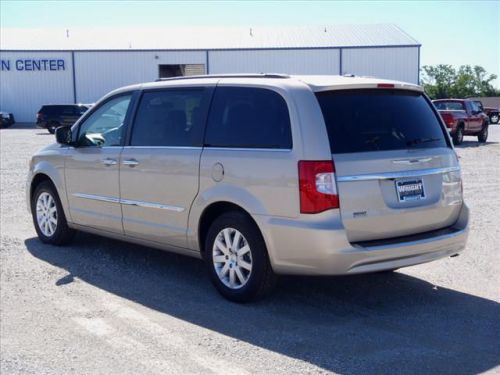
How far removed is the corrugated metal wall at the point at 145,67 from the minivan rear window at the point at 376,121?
40568 mm

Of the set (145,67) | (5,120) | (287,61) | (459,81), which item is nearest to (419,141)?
(287,61)

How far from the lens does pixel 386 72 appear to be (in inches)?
1826

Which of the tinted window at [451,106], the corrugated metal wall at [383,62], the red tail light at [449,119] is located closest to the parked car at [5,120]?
the corrugated metal wall at [383,62]

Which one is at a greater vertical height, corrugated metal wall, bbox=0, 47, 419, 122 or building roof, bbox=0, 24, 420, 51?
building roof, bbox=0, 24, 420, 51

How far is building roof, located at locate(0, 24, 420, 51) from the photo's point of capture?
47.5 metres

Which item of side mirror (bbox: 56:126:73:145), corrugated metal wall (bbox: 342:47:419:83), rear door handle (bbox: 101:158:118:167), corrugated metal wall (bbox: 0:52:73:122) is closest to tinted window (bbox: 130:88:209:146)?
rear door handle (bbox: 101:158:118:167)

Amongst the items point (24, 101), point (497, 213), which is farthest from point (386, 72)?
point (497, 213)

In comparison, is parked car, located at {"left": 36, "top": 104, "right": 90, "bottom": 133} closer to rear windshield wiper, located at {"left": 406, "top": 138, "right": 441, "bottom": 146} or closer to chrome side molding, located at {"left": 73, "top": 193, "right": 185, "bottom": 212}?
chrome side molding, located at {"left": 73, "top": 193, "right": 185, "bottom": 212}

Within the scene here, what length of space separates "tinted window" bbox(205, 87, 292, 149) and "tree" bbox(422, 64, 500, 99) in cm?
7932

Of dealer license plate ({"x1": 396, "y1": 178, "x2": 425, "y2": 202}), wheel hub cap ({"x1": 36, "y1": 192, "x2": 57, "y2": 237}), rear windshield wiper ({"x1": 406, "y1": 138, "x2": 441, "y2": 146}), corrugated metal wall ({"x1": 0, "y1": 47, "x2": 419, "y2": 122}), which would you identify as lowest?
wheel hub cap ({"x1": 36, "y1": 192, "x2": 57, "y2": 237})

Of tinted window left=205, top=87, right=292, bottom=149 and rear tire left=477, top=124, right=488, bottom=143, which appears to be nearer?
tinted window left=205, top=87, right=292, bottom=149

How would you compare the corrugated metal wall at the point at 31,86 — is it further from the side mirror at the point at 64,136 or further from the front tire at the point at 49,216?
the side mirror at the point at 64,136

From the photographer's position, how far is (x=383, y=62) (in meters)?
46.4

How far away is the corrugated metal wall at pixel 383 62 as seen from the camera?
152 ft
